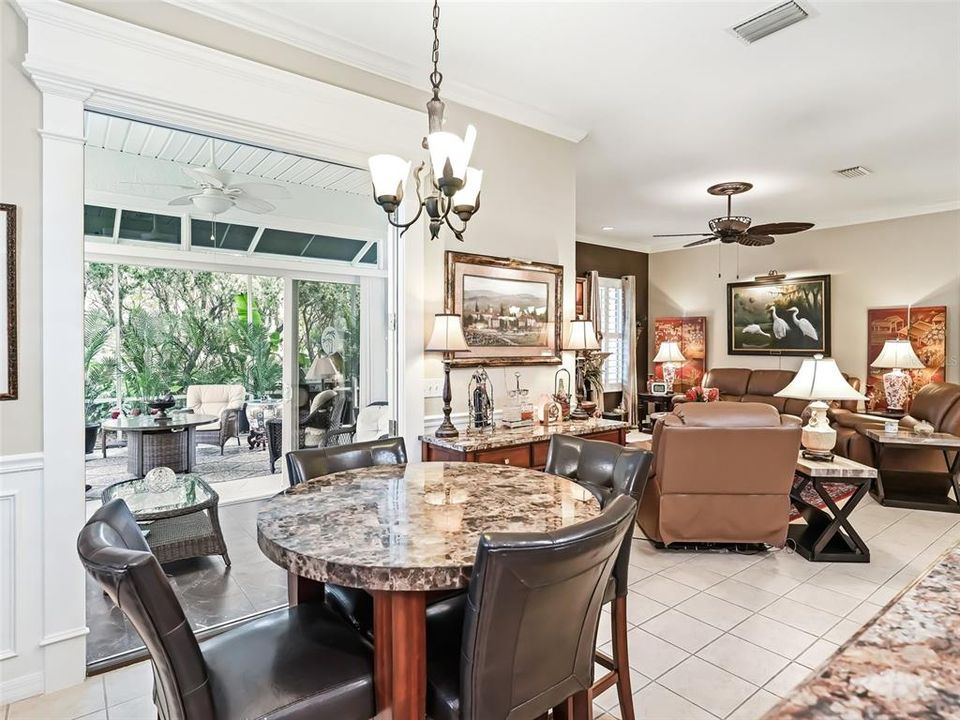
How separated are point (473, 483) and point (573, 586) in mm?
777

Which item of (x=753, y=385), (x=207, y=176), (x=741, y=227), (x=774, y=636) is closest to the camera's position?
(x=774, y=636)

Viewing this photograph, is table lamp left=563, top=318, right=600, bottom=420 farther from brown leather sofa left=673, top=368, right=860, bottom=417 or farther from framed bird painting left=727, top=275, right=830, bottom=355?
framed bird painting left=727, top=275, right=830, bottom=355

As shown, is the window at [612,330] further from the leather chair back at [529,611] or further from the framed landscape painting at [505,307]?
the leather chair back at [529,611]

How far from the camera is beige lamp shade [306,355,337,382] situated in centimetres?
402

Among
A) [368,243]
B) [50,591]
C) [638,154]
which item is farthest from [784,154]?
[50,591]

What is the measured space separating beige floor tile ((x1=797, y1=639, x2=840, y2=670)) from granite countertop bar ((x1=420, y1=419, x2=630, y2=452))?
4.96 feet

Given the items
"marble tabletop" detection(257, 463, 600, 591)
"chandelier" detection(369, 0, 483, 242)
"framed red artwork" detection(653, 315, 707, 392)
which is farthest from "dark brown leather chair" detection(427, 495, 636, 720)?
"framed red artwork" detection(653, 315, 707, 392)

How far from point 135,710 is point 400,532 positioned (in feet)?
5.12

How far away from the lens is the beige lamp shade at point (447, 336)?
3.23 m

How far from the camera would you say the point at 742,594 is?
10.2 ft

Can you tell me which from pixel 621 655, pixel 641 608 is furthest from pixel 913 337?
pixel 621 655

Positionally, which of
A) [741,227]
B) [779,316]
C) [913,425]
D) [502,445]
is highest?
[741,227]

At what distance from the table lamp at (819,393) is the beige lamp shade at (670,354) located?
4652 mm

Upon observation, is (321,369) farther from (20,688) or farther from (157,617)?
(157,617)
